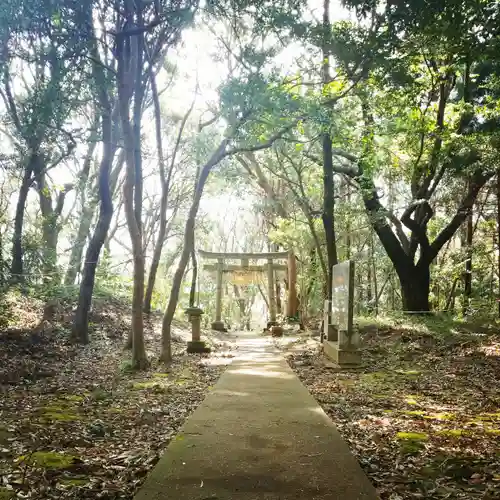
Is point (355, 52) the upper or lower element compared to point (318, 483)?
upper

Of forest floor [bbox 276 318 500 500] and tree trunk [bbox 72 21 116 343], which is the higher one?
tree trunk [bbox 72 21 116 343]

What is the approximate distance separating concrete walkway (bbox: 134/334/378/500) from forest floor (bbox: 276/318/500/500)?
0.24 m

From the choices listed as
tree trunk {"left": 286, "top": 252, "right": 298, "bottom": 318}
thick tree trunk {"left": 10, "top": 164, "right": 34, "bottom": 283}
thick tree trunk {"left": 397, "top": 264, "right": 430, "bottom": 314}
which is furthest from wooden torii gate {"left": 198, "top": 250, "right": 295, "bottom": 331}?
thick tree trunk {"left": 10, "top": 164, "right": 34, "bottom": 283}

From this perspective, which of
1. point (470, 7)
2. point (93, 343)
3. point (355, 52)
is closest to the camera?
point (470, 7)

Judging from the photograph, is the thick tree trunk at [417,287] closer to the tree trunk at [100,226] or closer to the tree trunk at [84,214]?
the tree trunk at [100,226]

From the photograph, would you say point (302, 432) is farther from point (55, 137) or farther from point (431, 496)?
point (55, 137)

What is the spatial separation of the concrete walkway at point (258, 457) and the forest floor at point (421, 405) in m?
0.24

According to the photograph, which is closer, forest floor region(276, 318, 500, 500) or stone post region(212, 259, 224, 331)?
forest floor region(276, 318, 500, 500)

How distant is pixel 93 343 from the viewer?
10211 mm

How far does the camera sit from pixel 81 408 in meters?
5.28

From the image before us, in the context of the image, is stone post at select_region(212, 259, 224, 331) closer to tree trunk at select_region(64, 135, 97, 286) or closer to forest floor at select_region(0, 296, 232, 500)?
tree trunk at select_region(64, 135, 97, 286)

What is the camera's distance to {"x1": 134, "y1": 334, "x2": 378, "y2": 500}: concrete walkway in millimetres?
2891

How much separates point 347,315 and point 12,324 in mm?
6082

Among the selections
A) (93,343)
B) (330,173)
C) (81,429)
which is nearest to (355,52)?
(330,173)
